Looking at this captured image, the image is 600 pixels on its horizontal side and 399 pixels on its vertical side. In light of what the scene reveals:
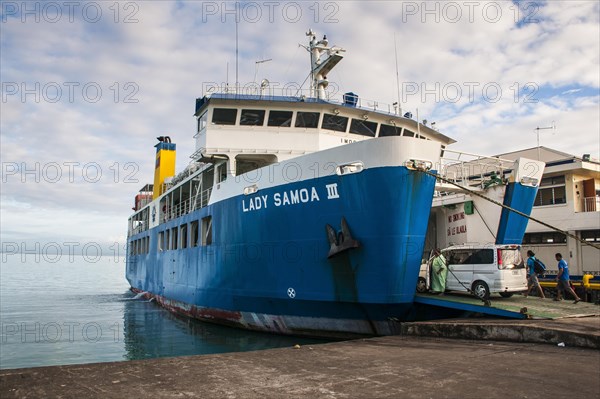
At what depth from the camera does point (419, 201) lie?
986 cm

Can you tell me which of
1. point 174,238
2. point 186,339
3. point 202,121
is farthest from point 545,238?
point 174,238

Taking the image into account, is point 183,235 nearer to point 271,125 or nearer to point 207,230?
point 207,230

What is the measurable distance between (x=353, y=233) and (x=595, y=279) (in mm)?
12384

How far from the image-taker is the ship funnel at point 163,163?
26328 millimetres

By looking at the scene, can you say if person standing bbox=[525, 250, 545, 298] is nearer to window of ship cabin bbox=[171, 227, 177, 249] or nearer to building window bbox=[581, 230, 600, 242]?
building window bbox=[581, 230, 600, 242]

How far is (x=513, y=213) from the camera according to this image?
12.3m

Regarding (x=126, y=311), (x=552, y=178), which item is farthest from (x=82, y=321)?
(x=552, y=178)

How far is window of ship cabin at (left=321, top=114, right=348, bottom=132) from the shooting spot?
46.3ft

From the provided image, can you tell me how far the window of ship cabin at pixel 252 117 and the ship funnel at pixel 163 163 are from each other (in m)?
13.1

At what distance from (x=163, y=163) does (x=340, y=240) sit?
1884cm

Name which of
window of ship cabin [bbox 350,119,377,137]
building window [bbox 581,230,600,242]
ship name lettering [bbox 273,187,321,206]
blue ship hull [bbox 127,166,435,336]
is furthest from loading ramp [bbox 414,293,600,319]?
building window [bbox 581,230,600,242]

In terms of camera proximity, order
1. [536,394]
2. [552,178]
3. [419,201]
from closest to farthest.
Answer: [536,394]
[419,201]
[552,178]

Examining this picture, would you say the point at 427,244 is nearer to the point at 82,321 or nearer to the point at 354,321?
the point at 354,321

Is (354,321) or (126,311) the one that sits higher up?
(354,321)
